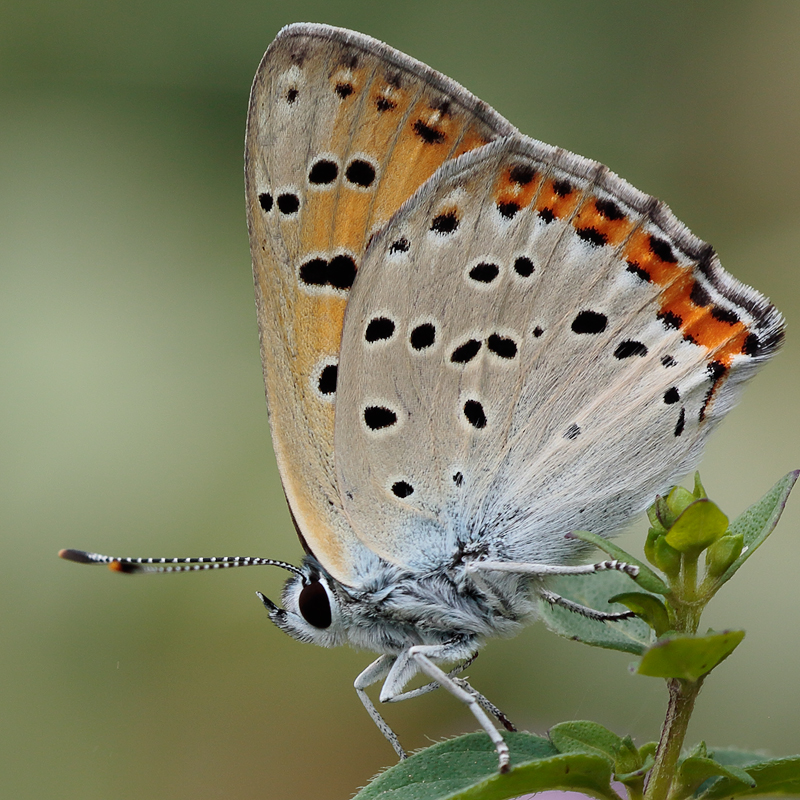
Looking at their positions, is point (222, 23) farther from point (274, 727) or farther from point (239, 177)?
point (274, 727)

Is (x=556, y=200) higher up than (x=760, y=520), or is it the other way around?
(x=556, y=200)

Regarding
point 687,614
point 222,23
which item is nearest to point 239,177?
point 222,23

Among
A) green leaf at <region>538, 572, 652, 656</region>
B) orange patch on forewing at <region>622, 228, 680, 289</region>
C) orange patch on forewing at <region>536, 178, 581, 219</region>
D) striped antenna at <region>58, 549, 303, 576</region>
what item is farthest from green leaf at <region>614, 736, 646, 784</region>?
orange patch on forewing at <region>536, 178, 581, 219</region>

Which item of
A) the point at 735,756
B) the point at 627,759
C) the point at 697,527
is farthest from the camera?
the point at 735,756

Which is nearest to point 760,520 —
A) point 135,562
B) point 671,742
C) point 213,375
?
point 671,742

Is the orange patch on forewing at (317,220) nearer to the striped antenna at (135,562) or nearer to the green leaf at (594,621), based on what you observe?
the striped antenna at (135,562)

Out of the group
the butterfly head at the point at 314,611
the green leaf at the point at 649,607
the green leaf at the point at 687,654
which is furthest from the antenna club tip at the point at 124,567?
the green leaf at the point at 687,654

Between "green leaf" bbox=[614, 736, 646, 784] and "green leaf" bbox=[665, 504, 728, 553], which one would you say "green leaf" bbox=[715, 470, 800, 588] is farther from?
"green leaf" bbox=[614, 736, 646, 784]

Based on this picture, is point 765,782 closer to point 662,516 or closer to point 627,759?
point 627,759
